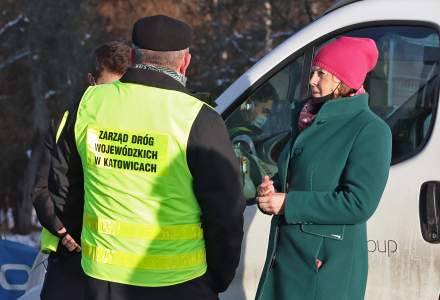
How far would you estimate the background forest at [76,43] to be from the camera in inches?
725

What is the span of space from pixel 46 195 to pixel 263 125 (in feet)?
3.37

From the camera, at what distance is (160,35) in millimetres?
2807

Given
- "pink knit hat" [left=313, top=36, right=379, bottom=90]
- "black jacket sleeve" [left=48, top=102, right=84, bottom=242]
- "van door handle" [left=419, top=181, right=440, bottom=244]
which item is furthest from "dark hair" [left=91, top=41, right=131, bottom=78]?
"van door handle" [left=419, top=181, right=440, bottom=244]

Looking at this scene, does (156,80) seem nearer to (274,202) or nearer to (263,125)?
(274,202)

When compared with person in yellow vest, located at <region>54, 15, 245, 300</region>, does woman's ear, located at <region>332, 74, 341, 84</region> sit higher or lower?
higher

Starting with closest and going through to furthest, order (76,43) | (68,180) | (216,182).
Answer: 1. (216,182)
2. (68,180)
3. (76,43)

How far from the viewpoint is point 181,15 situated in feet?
61.5

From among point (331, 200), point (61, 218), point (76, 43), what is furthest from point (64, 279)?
point (76, 43)

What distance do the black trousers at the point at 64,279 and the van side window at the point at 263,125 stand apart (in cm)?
82

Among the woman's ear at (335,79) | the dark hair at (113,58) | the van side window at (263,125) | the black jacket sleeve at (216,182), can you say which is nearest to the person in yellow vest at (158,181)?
the black jacket sleeve at (216,182)

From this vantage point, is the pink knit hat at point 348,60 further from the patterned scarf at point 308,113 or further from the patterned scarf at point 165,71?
the patterned scarf at point 165,71

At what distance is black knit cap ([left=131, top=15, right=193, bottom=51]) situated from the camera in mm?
2809

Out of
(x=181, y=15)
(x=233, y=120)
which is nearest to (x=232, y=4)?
(x=181, y=15)

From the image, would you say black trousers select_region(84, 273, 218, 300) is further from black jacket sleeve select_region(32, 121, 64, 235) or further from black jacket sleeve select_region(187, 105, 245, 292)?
Result: black jacket sleeve select_region(32, 121, 64, 235)
